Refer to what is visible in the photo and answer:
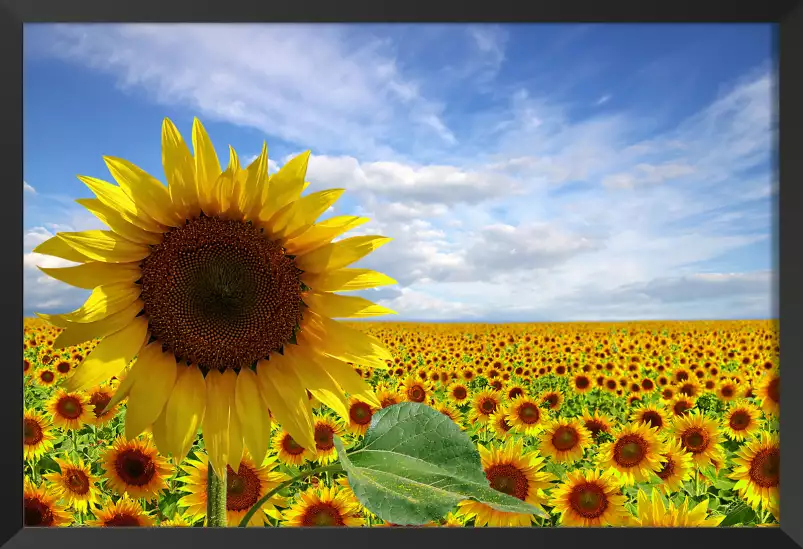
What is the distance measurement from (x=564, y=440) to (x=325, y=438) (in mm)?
881

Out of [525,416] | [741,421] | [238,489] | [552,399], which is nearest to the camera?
[238,489]

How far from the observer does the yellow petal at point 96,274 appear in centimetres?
112

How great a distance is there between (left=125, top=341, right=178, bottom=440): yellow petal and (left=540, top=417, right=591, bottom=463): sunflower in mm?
1422

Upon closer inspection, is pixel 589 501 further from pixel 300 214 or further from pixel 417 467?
pixel 300 214

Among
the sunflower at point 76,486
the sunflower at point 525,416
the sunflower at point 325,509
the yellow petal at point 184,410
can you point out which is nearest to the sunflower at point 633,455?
the sunflower at point 525,416

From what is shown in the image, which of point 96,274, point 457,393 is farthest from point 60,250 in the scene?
point 457,393

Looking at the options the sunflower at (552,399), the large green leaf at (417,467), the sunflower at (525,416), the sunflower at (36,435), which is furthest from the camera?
the sunflower at (552,399)

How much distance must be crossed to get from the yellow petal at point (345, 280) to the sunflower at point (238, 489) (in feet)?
2.59

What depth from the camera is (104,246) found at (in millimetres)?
1123

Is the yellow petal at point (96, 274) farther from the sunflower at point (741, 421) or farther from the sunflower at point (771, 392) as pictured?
the sunflower at point (741, 421)

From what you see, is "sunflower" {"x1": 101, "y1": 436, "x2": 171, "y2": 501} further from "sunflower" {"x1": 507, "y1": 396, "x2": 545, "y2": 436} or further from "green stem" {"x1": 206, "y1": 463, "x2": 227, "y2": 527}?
"sunflower" {"x1": 507, "y1": 396, "x2": 545, "y2": 436}

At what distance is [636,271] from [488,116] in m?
0.70

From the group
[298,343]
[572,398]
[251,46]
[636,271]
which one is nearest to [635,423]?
[572,398]
